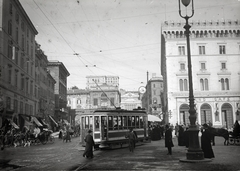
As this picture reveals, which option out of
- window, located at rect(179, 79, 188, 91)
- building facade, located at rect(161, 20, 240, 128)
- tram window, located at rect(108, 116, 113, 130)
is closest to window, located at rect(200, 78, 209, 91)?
building facade, located at rect(161, 20, 240, 128)

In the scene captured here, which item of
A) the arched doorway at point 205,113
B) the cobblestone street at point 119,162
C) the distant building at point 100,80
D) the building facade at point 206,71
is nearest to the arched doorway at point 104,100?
the distant building at point 100,80

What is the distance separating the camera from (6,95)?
28609 mm

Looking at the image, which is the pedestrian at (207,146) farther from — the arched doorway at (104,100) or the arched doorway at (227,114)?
the arched doorway at (104,100)

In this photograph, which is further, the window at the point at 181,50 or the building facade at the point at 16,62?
the window at the point at 181,50

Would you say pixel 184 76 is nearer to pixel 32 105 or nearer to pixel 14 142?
pixel 32 105

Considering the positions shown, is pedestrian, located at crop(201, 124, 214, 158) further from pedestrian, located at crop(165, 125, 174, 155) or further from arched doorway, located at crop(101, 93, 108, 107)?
arched doorway, located at crop(101, 93, 108, 107)

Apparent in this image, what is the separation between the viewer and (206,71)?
52438 mm

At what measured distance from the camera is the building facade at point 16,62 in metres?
28.0

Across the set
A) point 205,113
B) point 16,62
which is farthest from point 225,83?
point 16,62

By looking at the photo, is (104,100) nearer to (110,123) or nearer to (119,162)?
(110,123)

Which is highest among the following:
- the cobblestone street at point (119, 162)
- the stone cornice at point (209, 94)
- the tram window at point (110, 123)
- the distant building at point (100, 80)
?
the distant building at point (100, 80)

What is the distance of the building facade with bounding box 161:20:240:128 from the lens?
5109 cm

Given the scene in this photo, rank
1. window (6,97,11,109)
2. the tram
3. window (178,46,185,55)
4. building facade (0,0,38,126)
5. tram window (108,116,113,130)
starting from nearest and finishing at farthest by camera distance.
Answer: the tram → tram window (108,116,113,130) → building facade (0,0,38,126) → window (6,97,11,109) → window (178,46,185,55)

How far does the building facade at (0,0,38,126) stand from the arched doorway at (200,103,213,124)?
2732 cm
